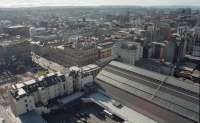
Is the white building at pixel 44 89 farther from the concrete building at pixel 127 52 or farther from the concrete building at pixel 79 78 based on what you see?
the concrete building at pixel 127 52

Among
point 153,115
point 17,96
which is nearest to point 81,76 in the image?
point 17,96

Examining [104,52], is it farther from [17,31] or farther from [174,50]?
[17,31]

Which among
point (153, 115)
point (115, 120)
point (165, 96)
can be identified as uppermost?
point (165, 96)

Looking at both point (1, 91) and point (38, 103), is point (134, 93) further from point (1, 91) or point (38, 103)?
point (1, 91)

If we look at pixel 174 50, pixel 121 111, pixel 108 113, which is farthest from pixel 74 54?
pixel 174 50

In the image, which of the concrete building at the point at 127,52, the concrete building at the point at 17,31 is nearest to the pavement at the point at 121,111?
the concrete building at the point at 127,52
